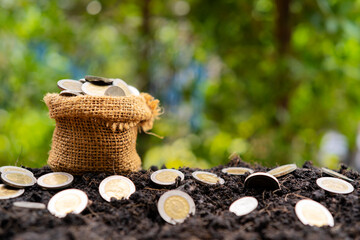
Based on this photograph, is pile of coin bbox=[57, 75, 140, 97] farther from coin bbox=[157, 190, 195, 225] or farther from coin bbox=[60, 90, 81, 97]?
coin bbox=[157, 190, 195, 225]

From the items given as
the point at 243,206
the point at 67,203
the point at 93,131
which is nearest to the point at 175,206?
the point at 243,206

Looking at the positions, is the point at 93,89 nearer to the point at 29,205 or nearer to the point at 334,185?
the point at 29,205

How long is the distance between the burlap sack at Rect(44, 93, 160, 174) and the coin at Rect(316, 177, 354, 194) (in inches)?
28.7

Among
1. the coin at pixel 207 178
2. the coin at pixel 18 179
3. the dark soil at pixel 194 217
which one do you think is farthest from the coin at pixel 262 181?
the coin at pixel 18 179

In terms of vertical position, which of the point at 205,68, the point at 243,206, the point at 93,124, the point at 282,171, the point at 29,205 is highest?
the point at 205,68

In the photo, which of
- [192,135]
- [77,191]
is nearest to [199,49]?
[192,135]

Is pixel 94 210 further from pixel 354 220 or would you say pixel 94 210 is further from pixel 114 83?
pixel 354 220

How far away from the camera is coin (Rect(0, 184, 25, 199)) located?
101 cm

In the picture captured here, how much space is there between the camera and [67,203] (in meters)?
0.96

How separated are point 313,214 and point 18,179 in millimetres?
1020

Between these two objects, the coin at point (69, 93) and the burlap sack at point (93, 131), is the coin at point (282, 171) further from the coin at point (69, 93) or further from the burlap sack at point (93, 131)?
the coin at point (69, 93)

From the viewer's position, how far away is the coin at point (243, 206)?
3.12 feet

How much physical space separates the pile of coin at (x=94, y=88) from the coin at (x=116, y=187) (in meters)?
0.33

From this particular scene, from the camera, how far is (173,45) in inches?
120
